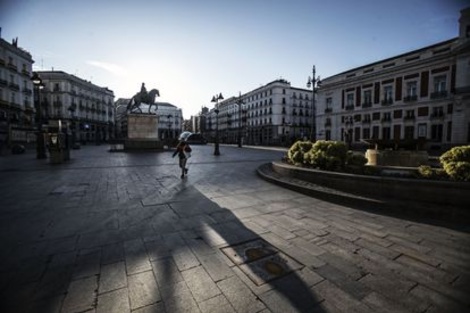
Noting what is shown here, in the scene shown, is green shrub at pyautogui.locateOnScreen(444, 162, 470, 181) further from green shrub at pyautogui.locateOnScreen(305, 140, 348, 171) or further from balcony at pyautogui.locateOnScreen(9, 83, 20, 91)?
balcony at pyautogui.locateOnScreen(9, 83, 20, 91)

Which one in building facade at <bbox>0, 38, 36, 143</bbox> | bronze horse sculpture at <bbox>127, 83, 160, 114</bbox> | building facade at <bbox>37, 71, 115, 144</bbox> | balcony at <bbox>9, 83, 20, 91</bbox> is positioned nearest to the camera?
bronze horse sculpture at <bbox>127, 83, 160, 114</bbox>

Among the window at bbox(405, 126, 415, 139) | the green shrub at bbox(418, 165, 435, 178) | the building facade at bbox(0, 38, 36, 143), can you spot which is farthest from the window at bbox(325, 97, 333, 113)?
the building facade at bbox(0, 38, 36, 143)

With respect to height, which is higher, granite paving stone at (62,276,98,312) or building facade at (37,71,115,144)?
building facade at (37,71,115,144)

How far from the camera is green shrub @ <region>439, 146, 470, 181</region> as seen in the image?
4719 mm

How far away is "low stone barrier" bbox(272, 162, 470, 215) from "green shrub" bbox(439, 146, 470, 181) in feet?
2.72

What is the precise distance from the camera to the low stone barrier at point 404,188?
166 inches

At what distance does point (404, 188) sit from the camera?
4.78 m

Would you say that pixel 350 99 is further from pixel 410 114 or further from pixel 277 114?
pixel 277 114

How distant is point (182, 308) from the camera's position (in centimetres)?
204

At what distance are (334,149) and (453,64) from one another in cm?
3295

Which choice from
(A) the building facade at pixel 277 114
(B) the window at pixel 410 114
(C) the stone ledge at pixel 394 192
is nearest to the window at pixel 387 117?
(B) the window at pixel 410 114

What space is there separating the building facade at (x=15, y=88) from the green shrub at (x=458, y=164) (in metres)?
40.9

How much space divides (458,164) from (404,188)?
1319mm

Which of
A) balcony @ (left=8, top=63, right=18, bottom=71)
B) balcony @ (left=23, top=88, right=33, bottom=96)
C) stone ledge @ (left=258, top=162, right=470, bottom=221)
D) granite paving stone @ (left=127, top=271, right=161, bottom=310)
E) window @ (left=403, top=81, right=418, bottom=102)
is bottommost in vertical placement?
granite paving stone @ (left=127, top=271, right=161, bottom=310)
